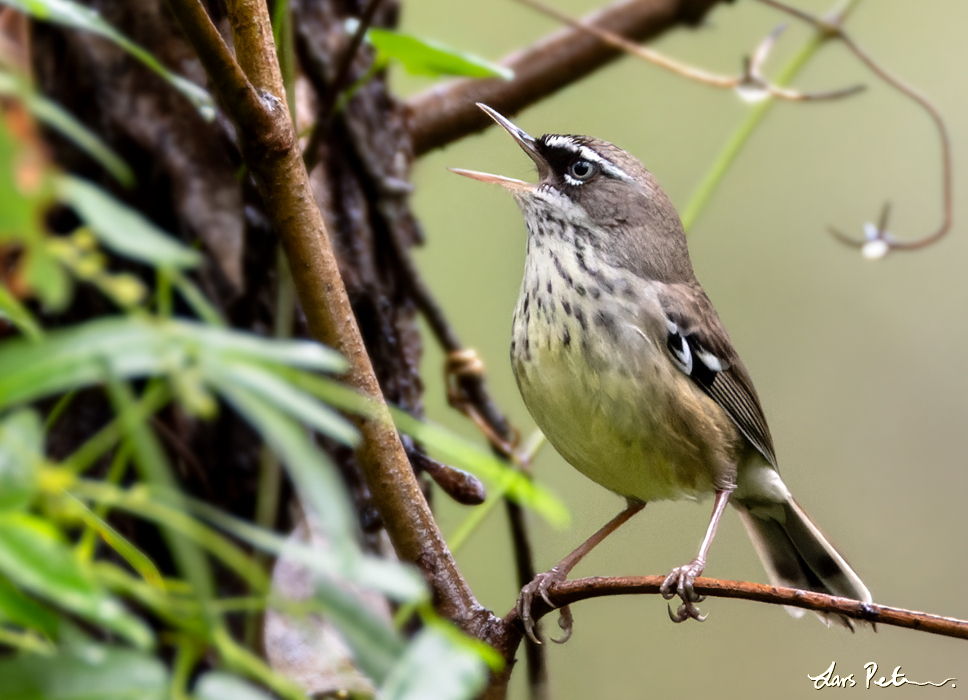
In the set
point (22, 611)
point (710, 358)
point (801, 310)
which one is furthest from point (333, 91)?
point (801, 310)

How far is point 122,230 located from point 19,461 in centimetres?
18

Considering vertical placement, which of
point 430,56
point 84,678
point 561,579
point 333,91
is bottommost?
point 561,579

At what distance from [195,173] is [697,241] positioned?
8.99ft

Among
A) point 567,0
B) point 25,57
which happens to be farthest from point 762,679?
point 25,57

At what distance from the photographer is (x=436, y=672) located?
70 centimetres

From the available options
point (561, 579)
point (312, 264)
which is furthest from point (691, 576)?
point (312, 264)

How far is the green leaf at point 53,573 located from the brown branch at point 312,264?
0.75 metres

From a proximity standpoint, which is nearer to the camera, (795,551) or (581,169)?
(581,169)

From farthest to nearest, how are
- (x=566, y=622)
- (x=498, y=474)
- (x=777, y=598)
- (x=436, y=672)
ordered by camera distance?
(x=566, y=622) → (x=777, y=598) → (x=498, y=474) → (x=436, y=672)

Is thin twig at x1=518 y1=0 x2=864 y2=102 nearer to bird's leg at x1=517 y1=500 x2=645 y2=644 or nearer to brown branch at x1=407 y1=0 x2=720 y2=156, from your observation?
brown branch at x1=407 y1=0 x2=720 y2=156

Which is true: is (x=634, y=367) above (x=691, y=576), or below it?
above

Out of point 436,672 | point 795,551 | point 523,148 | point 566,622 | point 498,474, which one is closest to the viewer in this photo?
point 436,672

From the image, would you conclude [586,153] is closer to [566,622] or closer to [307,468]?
[566,622]

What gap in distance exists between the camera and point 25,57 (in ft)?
8.25
